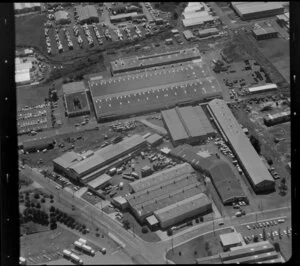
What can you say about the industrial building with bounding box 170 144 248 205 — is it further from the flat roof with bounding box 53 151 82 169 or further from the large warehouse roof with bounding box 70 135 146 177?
the flat roof with bounding box 53 151 82 169

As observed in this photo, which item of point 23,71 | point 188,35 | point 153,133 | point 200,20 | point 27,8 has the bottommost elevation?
point 153,133

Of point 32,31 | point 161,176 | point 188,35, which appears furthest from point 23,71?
point 188,35

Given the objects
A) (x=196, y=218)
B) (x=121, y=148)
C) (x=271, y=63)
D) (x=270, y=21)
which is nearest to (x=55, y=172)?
(x=121, y=148)

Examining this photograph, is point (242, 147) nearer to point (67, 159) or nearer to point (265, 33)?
point (67, 159)

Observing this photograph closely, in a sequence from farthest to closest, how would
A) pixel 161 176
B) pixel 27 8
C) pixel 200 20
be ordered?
pixel 200 20
pixel 27 8
pixel 161 176

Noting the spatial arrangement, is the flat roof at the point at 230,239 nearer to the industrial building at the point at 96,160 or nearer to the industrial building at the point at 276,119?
the industrial building at the point at 96,160

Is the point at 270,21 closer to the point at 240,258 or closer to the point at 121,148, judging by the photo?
the point at 121,148

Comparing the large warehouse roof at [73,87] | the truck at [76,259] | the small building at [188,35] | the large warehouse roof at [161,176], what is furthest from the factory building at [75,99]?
the truck at [76,259]
